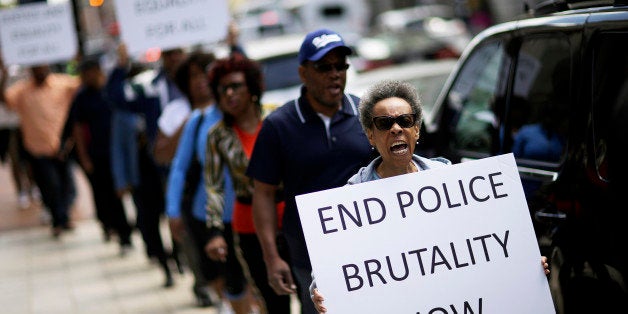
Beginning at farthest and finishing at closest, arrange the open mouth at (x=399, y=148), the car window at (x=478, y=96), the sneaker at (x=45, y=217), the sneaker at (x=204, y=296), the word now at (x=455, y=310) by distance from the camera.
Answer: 1. the sneaker at (x=45, y=217)
2. the sneaker at (x=204, y=296)
3. the car window at (x=478, y=96)
4. the open mouth at (x=399, y=148)
5. the word now at (x=455, y=310)

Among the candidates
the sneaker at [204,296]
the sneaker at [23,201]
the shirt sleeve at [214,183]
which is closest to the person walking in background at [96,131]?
the sneaker at [204,296]

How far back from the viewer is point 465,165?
353cm

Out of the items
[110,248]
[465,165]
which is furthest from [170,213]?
[110,248]

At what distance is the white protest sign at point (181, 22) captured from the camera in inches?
314

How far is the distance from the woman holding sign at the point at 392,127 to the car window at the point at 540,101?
923mm

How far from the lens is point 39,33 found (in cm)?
1038

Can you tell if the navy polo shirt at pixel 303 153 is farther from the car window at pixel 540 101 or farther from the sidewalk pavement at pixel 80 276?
the sidewalk pavement at pixel 80 276

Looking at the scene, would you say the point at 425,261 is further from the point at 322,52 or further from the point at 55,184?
the point at 55,184

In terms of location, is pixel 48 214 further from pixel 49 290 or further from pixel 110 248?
pixel 49 290

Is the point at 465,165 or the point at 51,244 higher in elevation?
the point at 465,165

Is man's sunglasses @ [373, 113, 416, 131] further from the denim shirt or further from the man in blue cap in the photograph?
the denim shirt

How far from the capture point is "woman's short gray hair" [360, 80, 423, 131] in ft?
11.7

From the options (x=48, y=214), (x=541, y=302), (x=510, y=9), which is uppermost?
(x=541, y=302)

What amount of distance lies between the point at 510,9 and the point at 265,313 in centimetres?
3311
